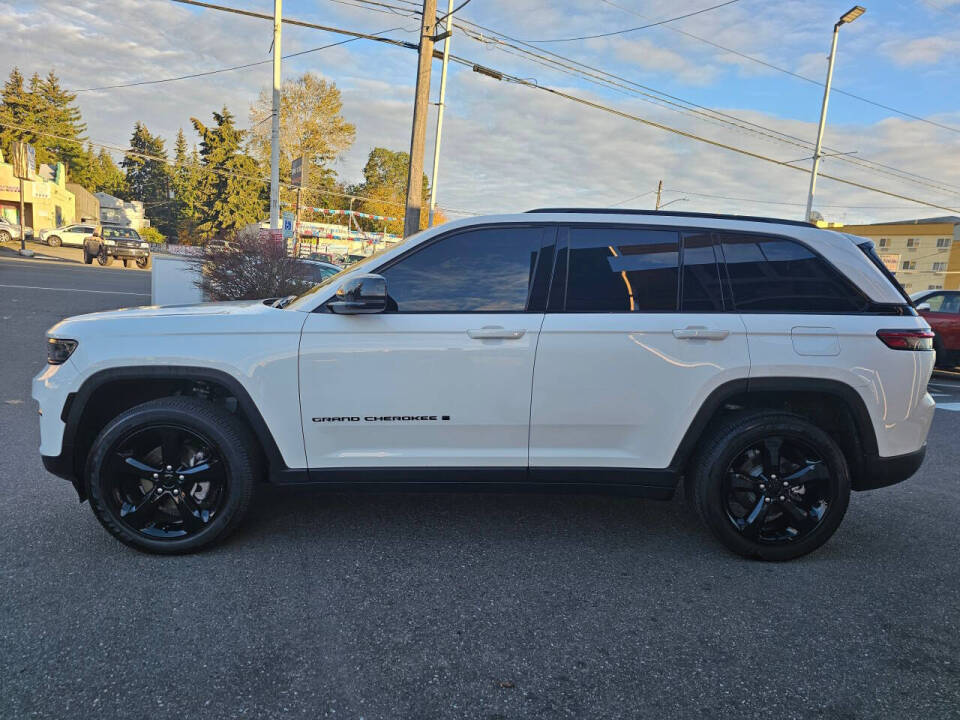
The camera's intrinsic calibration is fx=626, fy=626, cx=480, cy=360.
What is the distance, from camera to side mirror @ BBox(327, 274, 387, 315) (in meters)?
3.02

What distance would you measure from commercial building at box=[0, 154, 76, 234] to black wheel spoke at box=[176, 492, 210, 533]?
48443 millimetres

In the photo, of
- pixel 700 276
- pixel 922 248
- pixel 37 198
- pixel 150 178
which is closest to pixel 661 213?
pixel 700 276

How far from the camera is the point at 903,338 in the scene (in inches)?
128

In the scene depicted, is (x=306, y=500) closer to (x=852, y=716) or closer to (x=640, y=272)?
(x=640, y=272)

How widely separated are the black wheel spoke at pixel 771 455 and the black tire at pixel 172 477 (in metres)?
2.66

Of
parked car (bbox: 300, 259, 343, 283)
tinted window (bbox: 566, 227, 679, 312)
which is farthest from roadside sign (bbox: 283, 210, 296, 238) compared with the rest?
tinted window (bbox: 566, 227, 679, 312)

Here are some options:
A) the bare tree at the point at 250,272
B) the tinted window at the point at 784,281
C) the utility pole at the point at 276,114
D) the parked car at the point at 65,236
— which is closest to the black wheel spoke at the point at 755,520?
the tinted window at the point at 784,281

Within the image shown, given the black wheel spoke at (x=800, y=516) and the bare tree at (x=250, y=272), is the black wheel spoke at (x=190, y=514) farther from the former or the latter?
the bare tree at (x=250, y=272)

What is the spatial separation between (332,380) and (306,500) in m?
1.27

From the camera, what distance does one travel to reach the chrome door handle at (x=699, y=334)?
126 inches

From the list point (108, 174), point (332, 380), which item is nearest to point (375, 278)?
point (332, 380)

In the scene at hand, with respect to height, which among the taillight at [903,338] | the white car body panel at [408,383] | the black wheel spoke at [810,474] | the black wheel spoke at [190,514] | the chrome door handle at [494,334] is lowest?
the black wheel spoke at [190,514]

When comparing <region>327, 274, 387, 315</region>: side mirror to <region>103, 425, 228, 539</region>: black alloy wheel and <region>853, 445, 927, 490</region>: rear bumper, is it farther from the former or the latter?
<region>853, 445, 927, 490</region>: rear bumper

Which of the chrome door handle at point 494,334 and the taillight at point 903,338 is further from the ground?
the taillight at point 903,338
